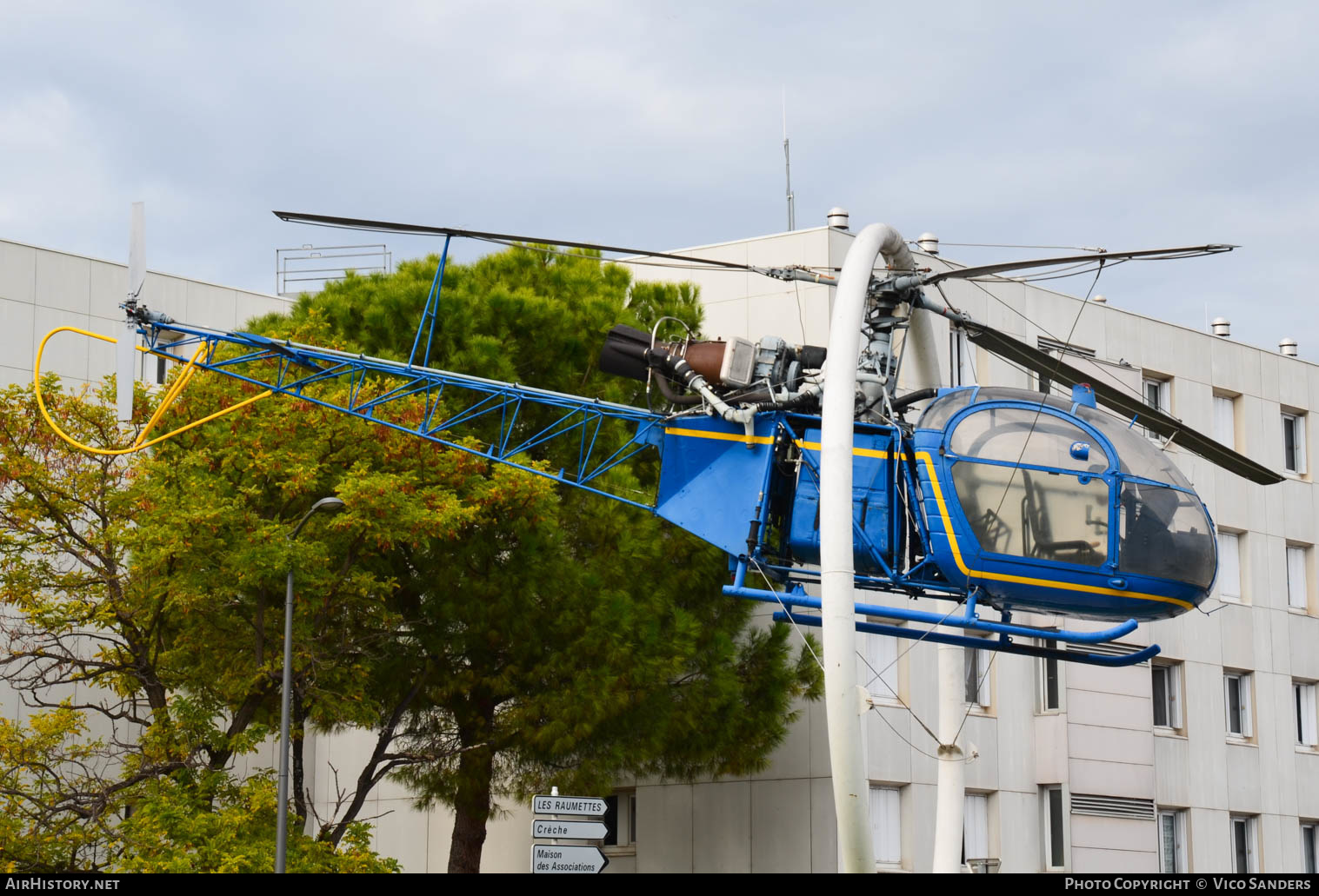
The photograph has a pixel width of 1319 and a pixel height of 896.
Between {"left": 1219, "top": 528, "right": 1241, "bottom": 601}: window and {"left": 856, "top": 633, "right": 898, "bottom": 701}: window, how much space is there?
34.5 ft

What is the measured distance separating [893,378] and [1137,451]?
94.2 inches

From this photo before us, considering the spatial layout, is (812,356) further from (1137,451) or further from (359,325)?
(359,325)

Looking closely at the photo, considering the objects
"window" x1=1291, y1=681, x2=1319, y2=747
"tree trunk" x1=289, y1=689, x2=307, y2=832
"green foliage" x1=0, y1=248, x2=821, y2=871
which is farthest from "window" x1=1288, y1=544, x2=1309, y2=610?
"tree trunk" x1=289, y1=689, x2=307, y2=832

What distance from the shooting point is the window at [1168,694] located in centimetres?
3488

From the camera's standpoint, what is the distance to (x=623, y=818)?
32.2 metres

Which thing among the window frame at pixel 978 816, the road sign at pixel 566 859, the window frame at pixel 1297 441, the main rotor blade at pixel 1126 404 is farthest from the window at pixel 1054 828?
the road sign at pixel 566 859

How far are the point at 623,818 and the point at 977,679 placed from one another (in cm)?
721

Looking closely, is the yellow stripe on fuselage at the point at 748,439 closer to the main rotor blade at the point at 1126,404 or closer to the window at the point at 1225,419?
the main rotor blade at the point at 1126,404

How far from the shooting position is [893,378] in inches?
639

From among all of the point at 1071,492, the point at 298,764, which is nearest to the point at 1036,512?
the point at 1071,492

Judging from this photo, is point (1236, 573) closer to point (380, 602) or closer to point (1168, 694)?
point (1168, 694)

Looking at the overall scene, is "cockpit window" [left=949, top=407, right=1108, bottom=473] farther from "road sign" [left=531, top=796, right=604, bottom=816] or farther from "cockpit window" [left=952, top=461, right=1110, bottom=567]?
"road sign" [left=531, top=796, right=604, bottom=816]

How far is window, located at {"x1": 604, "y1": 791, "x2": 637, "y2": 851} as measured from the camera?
1257 inches

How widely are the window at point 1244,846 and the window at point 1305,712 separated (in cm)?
271
